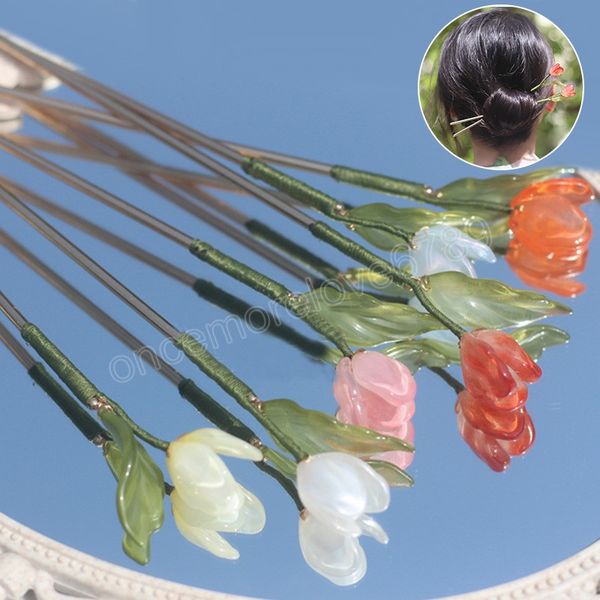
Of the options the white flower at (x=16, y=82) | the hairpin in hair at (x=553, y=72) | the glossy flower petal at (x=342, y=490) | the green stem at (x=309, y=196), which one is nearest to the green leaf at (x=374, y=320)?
the green stem at (x=309, y=196)

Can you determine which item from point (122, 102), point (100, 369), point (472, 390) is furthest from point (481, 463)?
point (122, 102)

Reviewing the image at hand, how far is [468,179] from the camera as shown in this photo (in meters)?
1.47

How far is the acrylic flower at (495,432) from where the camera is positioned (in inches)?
45.6

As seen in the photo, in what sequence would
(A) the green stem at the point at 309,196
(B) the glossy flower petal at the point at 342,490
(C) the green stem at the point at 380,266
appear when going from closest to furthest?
1. (B) the glossy flower petal at the point at 342,490
2. (C) the green stem at the point at 380,266
3. (A) the green stem at the point at 309,196

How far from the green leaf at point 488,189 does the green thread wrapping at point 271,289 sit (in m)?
0.32

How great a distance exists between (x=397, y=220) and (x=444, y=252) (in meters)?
0.10

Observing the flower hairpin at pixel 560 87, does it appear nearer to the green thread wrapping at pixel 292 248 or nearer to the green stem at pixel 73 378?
the green thread wrapping at pixel 292 248

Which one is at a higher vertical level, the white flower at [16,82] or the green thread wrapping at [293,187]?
the white flower at [16,82]

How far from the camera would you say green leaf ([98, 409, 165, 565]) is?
1033 mm

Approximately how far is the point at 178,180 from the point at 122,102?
0.51 ft

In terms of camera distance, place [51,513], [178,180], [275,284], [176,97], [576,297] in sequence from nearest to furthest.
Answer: [51,513] < [275,284] < [576,297] < [178,180] < [176,97]

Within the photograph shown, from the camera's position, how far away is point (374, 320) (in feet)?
4.08

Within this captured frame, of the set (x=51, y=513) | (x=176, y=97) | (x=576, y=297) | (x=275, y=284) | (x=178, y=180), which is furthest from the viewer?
(x=176, y=97)

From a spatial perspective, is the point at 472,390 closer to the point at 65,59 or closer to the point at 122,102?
the point at 122,102
